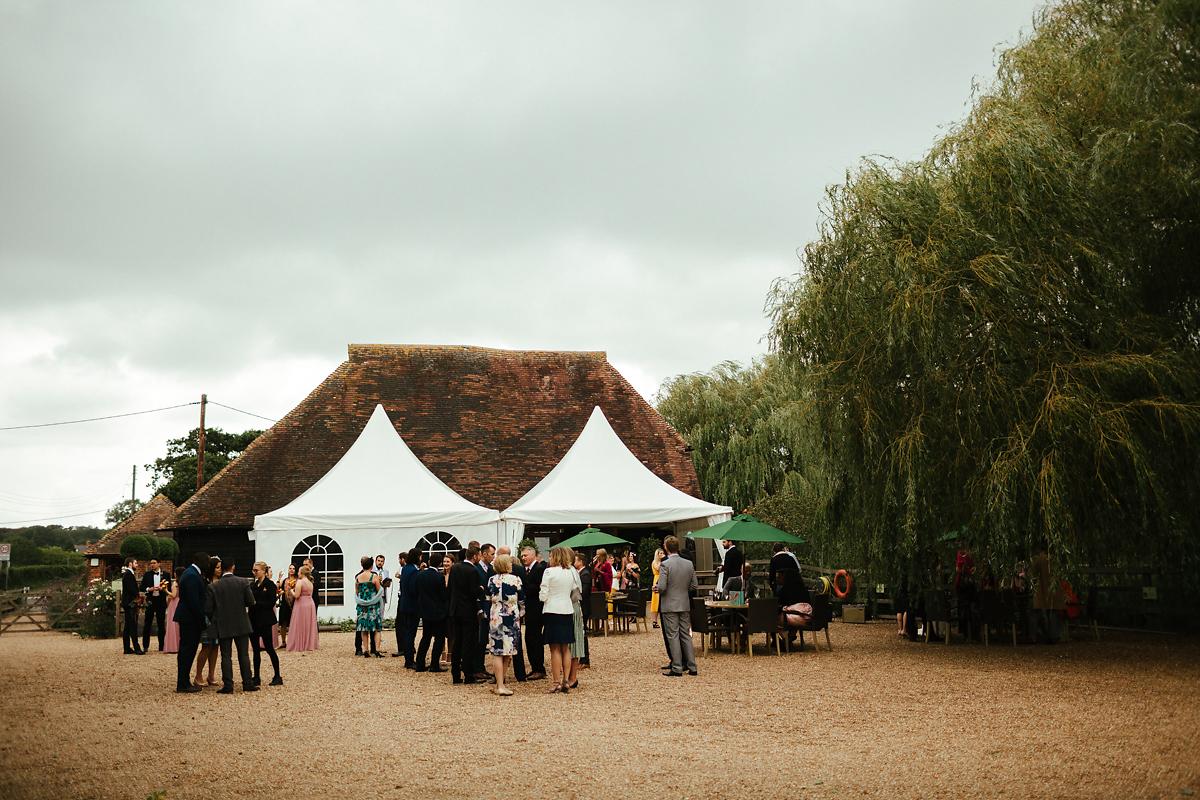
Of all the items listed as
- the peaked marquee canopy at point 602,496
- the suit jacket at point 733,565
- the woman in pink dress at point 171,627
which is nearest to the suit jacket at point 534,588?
the suit jacket at point 733,565

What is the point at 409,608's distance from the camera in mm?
12836

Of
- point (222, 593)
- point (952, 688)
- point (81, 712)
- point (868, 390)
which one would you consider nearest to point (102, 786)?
point (81, 712)

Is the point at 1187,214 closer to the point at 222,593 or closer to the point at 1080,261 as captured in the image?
the point at 1080,261

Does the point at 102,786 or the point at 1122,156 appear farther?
the point at 1122,156

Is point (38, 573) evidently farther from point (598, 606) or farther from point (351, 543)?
point (598, 606)

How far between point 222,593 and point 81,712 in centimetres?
172

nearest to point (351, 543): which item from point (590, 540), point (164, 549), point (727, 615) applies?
point (590, 540)

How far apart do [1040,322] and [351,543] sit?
12.6 meters

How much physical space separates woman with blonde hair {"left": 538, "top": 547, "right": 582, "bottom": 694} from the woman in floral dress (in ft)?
1.03

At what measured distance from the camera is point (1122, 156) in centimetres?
1082

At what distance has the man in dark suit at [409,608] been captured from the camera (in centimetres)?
1254

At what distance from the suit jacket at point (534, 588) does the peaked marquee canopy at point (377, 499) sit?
753cm

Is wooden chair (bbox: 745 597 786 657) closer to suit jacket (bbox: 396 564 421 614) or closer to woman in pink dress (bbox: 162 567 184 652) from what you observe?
suit jacket (bbox: 396 564 421 614)

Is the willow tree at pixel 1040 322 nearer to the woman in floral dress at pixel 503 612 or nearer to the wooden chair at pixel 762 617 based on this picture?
the wooden chair at pixel 762 617
